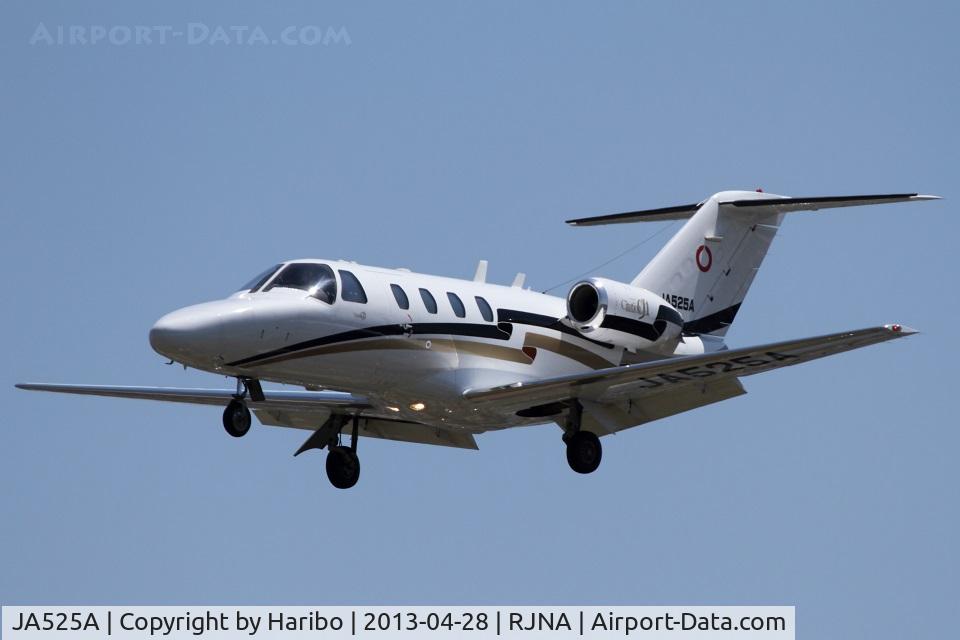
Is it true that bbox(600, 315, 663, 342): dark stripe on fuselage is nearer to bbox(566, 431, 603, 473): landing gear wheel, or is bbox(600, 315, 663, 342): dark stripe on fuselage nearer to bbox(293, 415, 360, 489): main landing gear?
bbox(566, 431, 603, 473): landing gear wheel

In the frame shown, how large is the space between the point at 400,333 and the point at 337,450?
3.16m

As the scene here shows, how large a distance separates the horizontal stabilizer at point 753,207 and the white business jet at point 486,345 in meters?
0.02

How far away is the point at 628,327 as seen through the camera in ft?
79.9

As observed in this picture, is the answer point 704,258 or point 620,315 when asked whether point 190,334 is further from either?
point 704,258

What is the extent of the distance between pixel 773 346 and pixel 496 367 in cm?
392

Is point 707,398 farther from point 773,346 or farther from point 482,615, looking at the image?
point 482,615

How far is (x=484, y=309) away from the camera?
77.2 ft

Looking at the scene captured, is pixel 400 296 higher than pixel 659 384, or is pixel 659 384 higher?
pixel 400 296

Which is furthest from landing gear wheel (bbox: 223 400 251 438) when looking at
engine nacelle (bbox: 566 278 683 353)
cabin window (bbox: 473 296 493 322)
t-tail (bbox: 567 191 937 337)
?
t-tail (bbox: 567 191 937 337)

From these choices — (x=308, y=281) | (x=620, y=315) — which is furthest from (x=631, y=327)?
(x=308, y=281)

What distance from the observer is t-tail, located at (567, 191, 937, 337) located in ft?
84.3

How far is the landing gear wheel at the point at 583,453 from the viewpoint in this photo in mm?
23391

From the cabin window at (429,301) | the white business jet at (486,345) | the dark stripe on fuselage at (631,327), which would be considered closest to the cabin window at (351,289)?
the white business jet at (486,345)

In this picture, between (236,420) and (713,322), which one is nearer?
(236,420)
